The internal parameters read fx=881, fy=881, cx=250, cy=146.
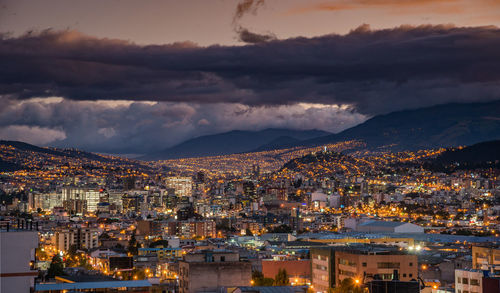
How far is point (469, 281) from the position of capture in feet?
108

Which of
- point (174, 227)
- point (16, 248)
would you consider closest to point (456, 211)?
point (174, 227)

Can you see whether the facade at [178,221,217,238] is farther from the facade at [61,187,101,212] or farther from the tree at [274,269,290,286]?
the facade at [61,187,101,212]

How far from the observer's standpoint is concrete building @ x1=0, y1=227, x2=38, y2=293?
19.1 m

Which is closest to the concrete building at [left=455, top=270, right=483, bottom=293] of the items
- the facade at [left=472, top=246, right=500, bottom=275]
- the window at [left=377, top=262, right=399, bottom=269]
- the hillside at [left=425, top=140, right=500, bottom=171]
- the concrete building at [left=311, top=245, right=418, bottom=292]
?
the concrete building at [left=311, top=245, right=418, bottom=292]

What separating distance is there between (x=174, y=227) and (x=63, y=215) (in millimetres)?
30511

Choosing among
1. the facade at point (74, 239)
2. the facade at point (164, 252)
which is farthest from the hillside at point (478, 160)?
the facade at point (164, 252)

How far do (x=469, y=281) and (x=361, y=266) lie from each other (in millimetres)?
11112

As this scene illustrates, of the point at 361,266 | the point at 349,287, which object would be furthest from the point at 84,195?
the point at 349,287

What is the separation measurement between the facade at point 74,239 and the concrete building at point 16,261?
221 feet

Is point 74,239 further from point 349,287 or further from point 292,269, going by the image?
point 349,287

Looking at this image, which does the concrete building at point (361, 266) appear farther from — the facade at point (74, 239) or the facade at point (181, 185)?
the facade at point (181, 185)

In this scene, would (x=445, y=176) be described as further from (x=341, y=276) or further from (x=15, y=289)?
(x=15, y=289)

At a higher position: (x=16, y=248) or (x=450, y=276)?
(x=16, y=248)

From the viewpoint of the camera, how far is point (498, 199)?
151 meters
